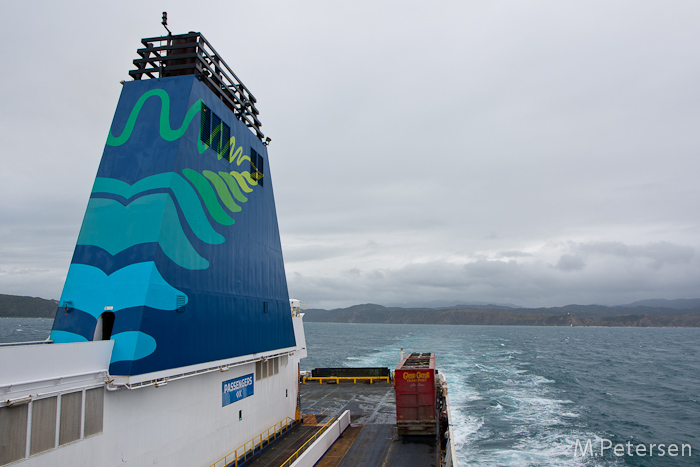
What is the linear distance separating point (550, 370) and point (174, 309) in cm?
8039

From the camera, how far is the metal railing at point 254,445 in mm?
19206

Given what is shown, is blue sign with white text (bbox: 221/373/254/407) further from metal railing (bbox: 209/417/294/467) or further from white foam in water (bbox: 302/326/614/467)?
white foam in water (bbox: 302/326/614/467)

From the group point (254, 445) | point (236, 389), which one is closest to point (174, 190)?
point (236, 389)

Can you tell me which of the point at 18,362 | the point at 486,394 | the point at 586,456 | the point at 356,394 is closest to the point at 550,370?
the point at 486,394

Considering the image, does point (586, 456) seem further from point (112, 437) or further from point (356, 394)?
point (112, 437)

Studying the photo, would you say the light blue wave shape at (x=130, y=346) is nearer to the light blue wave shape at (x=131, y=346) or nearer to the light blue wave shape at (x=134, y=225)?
the light blue wave shape at (x=131, y=346)

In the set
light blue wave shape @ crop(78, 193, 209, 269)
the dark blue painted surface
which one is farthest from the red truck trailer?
Answer: light blue wave shape @ crop(78, 193, 209, 269)

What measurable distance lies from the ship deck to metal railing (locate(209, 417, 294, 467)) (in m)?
0.39

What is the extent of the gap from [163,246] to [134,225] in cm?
131

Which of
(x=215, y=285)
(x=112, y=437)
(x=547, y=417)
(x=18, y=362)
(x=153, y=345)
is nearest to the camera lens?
(x=18, y=362)

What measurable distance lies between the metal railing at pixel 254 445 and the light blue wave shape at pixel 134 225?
9105 millimetres

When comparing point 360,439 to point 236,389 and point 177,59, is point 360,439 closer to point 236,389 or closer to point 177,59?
point 236,389

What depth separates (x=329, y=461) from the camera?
834 inches

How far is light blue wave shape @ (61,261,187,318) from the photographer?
14.8 m
